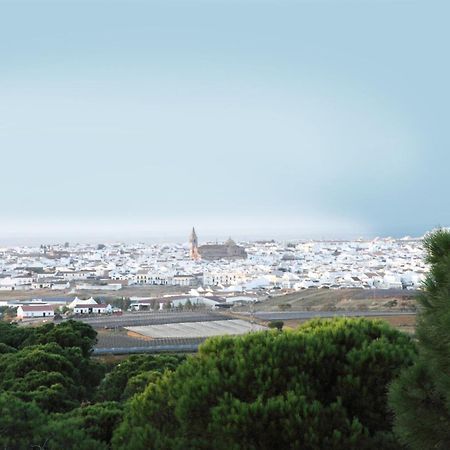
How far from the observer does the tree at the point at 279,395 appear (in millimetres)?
4770

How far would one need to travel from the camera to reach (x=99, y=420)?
274 inches

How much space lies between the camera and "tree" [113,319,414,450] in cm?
477

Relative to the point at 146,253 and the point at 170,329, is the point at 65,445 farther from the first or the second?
the point at 146,253

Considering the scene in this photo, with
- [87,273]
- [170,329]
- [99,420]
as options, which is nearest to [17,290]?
[87,273]

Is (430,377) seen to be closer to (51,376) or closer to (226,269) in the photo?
(51,376)

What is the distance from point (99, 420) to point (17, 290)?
76.3m

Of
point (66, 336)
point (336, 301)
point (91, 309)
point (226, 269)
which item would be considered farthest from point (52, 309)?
point (226, 269)

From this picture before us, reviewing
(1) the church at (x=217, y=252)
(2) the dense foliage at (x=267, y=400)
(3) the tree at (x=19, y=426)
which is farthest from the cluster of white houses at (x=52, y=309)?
(1) the church at (x=217, y=252)

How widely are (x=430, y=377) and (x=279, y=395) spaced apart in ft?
4.26

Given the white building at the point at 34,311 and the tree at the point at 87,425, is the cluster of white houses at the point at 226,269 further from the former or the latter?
the tree at the point at 87,425

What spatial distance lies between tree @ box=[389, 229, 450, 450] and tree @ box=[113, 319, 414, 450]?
82 centimetres

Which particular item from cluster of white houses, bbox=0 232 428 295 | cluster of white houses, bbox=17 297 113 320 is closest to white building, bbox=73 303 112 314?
cluster of white houses, bbox=17 297 113 320

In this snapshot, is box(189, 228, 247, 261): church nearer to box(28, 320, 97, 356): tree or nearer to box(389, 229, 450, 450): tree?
box(28, 320, 97, 356): tree

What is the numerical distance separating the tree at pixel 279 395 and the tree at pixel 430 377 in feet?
2.68
